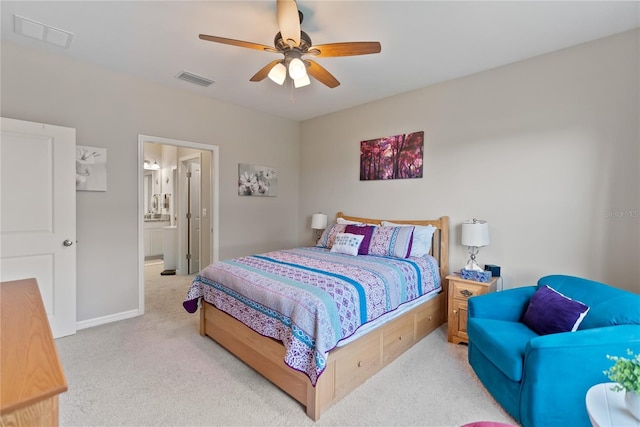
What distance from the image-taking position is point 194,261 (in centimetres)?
551

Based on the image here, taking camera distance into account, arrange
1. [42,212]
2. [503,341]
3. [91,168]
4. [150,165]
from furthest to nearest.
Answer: [150,165], [91,168], [42,212], [503,341]

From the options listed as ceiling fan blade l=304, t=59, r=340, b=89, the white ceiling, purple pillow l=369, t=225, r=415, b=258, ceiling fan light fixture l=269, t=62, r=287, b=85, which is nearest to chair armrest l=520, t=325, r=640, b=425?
purple pillow l=369, t=225, r=415, b=258

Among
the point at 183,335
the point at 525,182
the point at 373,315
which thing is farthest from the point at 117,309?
the point at 525,182

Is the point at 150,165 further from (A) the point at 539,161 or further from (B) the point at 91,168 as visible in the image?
(A) the point at 539,161

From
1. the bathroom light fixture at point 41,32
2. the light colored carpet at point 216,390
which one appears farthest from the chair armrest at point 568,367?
the bathroom light fixture at point 41,32

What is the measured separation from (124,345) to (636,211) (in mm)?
4466

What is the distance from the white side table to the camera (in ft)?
3.89

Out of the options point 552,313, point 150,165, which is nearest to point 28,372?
point 552,313

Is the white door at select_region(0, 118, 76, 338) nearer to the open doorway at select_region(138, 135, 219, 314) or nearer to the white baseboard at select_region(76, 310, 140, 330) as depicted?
the white baseboard at select_region(76, 310, 140, 330)

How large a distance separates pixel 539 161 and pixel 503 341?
1.81 m

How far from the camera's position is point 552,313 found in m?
2.00

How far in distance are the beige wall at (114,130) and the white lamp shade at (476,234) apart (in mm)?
2981

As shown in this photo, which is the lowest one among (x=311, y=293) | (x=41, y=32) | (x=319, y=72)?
(x=311, y=293)

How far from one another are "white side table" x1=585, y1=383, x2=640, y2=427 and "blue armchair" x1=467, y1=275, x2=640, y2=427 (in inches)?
9.8
